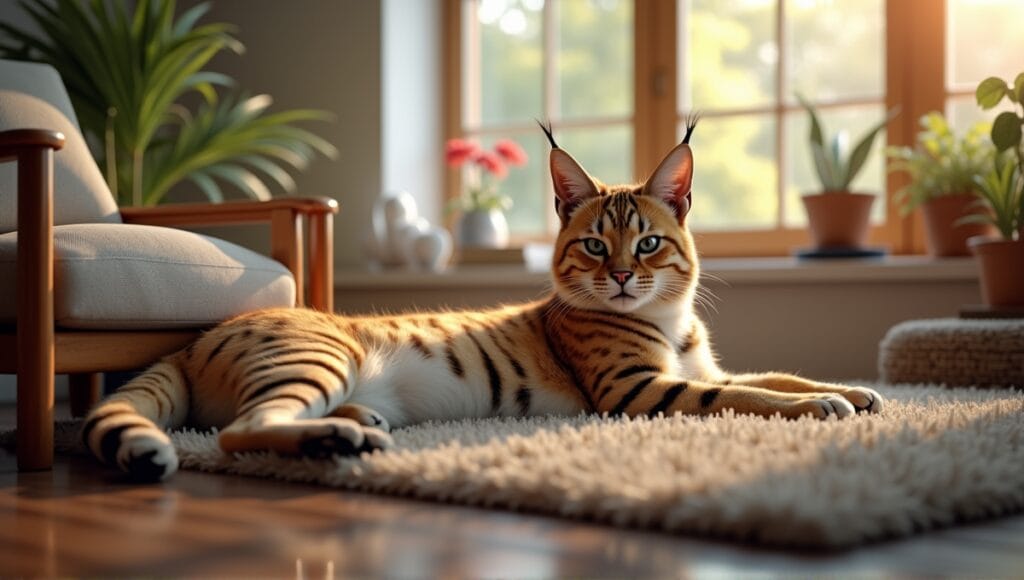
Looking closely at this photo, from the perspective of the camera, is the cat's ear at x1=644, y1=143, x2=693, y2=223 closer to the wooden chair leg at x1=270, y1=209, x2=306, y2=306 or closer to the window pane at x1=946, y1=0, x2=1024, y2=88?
the wooden chair leg at x1=270, y1=209, x2=306, y2=306

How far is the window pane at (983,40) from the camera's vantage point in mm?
3529

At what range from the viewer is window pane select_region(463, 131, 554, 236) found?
425 centimetres

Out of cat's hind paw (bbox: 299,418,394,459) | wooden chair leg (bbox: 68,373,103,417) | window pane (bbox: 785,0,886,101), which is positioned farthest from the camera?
window pane (bbox: 785,0,886,101)

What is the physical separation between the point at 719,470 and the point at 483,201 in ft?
9.08

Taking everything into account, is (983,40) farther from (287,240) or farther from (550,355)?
(287,240)

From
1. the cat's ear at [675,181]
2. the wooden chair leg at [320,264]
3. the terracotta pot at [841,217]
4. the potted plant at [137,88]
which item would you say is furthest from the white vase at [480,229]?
the cat's ear at [675,181]

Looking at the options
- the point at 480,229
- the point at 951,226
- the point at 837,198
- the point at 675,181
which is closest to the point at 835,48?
the point at 837,198

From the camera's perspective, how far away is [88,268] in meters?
1.92

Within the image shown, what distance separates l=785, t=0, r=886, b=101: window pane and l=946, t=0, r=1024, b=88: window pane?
9.3 inches

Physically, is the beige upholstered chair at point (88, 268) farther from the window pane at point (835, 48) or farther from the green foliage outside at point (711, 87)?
the window pane at point (835, 48)

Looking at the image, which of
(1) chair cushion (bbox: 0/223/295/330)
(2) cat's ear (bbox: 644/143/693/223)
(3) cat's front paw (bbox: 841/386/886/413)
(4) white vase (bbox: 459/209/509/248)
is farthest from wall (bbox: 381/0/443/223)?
(3) cat's front paw (bbox: 841/386/886/413)

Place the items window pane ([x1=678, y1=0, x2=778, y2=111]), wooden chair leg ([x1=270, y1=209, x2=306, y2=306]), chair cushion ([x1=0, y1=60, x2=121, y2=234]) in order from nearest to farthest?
chair cushion ([x1=0, y1=60, x2=121, y2=234]), wooden chair leg ([x1=270, y1=209, x2=306, y2=306]), window pane ([x1=678, y1=0, x2=778, y2=111])

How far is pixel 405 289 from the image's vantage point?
3.89 m

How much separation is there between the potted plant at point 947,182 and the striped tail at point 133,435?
2.48m
